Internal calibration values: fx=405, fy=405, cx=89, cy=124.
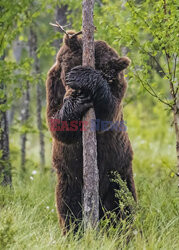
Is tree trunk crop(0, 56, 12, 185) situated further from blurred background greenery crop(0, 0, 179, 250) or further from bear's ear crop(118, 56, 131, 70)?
bear's ear crop(118, 56, 131, 70)

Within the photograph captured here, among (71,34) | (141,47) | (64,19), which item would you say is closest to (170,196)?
(141,47)

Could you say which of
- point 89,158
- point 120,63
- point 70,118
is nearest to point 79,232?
point 89,158

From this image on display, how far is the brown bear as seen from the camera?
3926 mm

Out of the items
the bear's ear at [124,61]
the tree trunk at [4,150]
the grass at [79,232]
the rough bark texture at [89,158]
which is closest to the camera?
the grass at [79,232]

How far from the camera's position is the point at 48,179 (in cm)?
679

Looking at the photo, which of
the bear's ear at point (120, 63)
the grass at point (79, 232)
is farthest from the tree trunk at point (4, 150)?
the bear's ear at point (120, 63)

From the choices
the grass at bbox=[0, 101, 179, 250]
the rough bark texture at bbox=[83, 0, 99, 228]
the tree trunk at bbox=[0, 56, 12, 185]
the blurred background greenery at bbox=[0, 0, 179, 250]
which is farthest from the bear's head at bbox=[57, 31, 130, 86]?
the tree trunk at bbox=[0, 56, 12, 185]

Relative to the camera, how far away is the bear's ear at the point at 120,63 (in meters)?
4.01

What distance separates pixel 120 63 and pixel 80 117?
2.19 feet

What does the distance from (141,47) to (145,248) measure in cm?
232

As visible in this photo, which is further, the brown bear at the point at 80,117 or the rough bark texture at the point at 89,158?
the brown bear at the point at 80,117

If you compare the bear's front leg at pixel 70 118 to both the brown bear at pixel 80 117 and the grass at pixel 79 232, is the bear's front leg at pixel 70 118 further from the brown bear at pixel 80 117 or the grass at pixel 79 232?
the grass at pixel 79 232

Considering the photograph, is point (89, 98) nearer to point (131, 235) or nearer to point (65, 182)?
point (65, 182)

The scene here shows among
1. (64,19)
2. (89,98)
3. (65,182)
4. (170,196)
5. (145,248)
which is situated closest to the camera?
(145,248)
